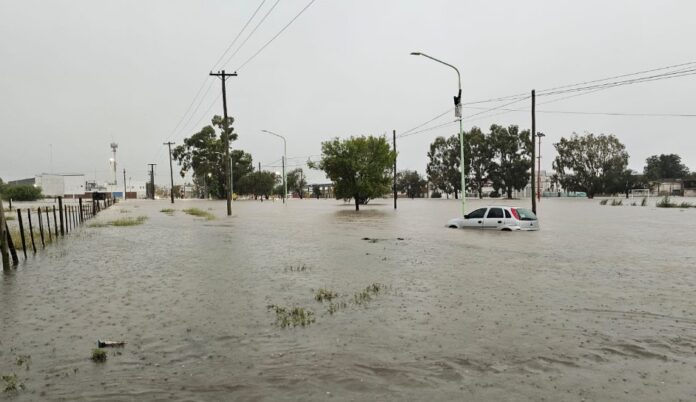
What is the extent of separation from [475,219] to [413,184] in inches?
5366

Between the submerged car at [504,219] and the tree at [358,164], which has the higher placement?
the tree at [358,164]

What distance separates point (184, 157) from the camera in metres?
120

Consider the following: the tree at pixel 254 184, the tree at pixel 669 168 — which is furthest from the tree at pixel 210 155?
the tree at pixel 669 168

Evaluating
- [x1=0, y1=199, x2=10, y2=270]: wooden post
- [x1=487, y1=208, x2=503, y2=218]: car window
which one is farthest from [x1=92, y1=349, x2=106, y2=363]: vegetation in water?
[x1=487, y1=208, x2=503, y2=218]: car window

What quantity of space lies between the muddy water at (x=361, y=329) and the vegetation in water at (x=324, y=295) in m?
0.16

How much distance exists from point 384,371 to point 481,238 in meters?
17.0

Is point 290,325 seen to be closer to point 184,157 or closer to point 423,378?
point 423,378

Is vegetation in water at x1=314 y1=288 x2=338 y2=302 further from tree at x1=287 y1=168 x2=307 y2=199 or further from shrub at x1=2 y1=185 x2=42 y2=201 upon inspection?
tree at x1=287 y1=168 x2=307 y2=199

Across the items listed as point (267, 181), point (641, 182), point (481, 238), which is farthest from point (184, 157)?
point (641, 182)

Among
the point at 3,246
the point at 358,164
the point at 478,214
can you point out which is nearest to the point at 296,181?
the point at 358,164

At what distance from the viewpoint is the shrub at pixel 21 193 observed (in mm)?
99600

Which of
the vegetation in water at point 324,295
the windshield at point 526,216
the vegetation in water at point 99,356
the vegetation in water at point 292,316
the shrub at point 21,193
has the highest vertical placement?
the shrub at point 21,193

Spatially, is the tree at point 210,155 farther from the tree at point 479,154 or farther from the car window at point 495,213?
the car window at point 495,213

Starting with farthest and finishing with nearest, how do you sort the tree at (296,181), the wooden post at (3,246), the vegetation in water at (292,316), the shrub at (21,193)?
1. the tree at (296,181)
2. the shrub at (21,193)
3. the wooden post at (3,246)
4. the vegetation in water at (292,316)
